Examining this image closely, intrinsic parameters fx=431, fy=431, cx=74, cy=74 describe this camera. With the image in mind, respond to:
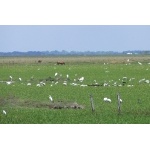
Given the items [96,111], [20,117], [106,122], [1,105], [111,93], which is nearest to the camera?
[106,122]

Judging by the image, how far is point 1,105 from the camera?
2520cm

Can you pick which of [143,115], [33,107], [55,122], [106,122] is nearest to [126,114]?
[143,115]

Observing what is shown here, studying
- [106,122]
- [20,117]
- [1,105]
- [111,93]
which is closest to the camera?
[106,122]

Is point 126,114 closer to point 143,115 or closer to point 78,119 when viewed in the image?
point 143,115

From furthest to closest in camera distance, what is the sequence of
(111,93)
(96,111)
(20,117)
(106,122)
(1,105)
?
(111,93)
(1,105)
(96,111)
(20,117)
(106,122)

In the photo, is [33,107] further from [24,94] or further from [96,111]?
[24,94]

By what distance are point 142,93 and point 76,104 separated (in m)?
8.65

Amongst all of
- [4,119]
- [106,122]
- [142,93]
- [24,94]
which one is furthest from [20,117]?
[142,93]

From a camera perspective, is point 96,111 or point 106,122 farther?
point 96,111

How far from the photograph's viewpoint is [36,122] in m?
19.9

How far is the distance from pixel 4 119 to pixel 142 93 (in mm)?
14682

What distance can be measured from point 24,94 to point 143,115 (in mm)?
12958

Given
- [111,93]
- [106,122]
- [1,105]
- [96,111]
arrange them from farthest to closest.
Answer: [111,93], [1,105], [96,111], [106,122]

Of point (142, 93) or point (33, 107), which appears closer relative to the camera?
point (33, 107)
